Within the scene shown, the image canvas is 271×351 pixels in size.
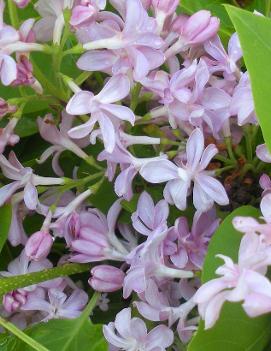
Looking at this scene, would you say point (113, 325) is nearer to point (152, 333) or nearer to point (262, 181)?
point (152, 333)

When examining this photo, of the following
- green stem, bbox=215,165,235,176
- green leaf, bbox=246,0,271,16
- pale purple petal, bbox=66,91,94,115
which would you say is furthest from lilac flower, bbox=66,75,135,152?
green leaf, bbox=246,0,271,16

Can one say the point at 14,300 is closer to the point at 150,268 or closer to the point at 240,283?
the point at 150,268

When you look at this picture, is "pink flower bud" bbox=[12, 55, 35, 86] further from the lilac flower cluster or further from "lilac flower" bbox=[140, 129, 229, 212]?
"lilac flower" bbox=[140, 129, 229, 212]

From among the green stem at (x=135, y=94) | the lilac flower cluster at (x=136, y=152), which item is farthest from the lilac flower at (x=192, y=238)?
the green stem at (x=135, y=94)

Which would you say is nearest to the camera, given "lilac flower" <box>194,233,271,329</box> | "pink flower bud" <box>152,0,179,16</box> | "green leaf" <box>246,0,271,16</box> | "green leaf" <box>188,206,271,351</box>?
"lilac flower" <box>194,233,271,329</box>

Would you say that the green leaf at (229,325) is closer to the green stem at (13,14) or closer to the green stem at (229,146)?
the green stem at (229,146)

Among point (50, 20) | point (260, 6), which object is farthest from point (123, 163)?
point (260, 6)

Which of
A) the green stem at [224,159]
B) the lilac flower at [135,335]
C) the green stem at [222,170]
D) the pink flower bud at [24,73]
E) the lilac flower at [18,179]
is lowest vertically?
the lilac flower at [135,335]
